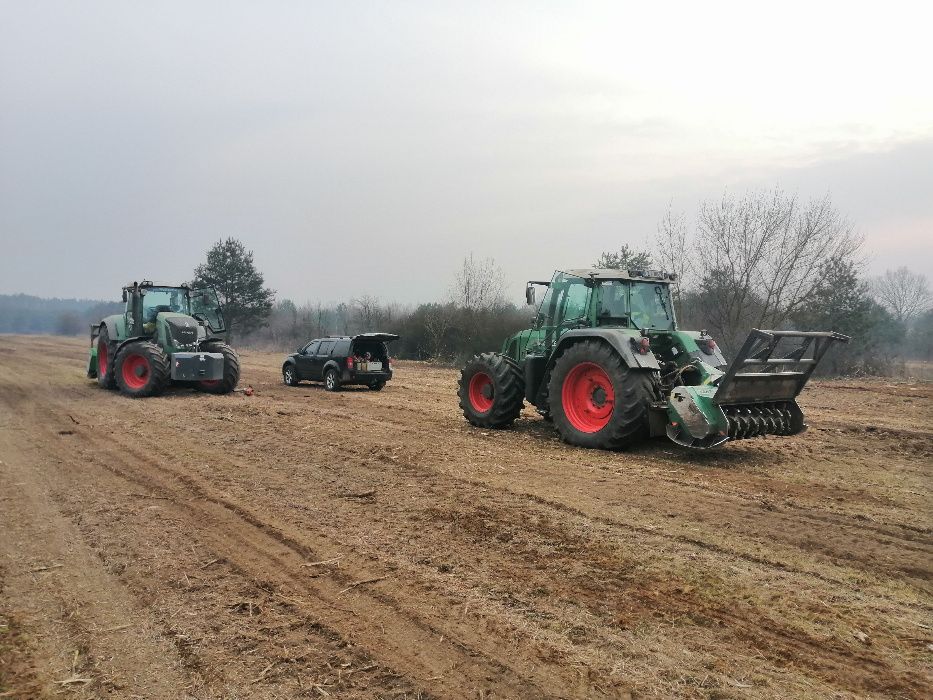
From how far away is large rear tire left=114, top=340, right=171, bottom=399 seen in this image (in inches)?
533

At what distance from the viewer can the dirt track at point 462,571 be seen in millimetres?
3111

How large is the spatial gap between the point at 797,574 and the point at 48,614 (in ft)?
14.4

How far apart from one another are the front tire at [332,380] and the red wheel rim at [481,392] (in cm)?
650

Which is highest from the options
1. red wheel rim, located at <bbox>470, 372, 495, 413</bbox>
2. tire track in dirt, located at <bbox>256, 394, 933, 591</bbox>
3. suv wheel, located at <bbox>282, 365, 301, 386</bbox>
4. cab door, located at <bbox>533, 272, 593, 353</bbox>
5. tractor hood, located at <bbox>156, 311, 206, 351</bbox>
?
cab door, located at <bbox>533, 272, 593, 353</bbox>

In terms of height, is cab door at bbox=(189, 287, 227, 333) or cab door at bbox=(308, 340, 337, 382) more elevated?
cab door at bbox=(189, 287, 227, 333)

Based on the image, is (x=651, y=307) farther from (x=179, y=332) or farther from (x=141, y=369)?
(x=141, y=369)

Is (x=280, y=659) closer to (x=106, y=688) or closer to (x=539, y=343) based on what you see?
(x=106, y=688)

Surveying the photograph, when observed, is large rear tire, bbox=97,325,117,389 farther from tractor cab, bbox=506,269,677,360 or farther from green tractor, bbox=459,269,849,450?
tractor cab, bbox=506,269,677,360

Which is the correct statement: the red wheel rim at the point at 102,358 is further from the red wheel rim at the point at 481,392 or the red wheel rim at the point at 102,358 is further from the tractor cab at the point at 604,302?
the tractor cab at the point at 604,302

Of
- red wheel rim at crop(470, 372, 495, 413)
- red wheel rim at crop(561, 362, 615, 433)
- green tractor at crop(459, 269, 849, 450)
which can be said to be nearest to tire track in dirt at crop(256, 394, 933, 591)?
green tractor at crop(459, 269, 849, 450)

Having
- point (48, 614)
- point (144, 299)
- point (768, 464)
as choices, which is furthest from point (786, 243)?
point (48, 614)

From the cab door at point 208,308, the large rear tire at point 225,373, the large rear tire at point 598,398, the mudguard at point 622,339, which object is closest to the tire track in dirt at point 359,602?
the large rear tire at point 598,398

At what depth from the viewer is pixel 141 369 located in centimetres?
1408

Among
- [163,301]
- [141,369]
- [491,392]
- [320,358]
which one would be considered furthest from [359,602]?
[163,301]
